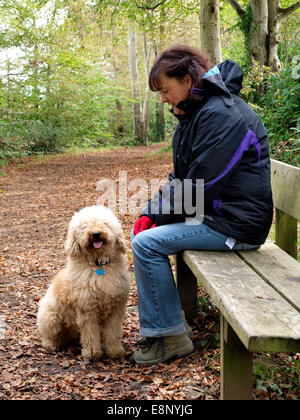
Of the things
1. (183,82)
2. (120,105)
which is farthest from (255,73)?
(120,105)

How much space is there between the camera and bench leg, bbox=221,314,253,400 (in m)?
2.34

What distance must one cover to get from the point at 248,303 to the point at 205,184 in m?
1.02

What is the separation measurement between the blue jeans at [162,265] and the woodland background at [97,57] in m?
4.21

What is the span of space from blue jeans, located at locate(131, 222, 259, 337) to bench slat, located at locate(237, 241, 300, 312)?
121 mm

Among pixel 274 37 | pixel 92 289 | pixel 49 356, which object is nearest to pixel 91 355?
pixel 49 356

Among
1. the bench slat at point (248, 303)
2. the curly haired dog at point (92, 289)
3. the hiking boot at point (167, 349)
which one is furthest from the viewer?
the curly haired dog at point (92, 289)

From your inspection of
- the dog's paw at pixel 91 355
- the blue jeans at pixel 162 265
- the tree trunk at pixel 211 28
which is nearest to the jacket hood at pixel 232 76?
the blue jeans at pixel 162 265

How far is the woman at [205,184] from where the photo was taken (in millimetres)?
2953

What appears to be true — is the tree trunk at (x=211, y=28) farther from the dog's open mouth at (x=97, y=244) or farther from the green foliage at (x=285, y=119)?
the dog's open mouth at (x=97, y=244)

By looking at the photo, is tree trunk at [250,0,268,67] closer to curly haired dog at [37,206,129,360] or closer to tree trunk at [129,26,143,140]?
curly haired dog at [37,206,129,360]

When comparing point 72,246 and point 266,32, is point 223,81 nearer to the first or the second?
point 72,246

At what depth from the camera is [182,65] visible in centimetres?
320

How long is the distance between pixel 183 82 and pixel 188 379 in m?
2.15
